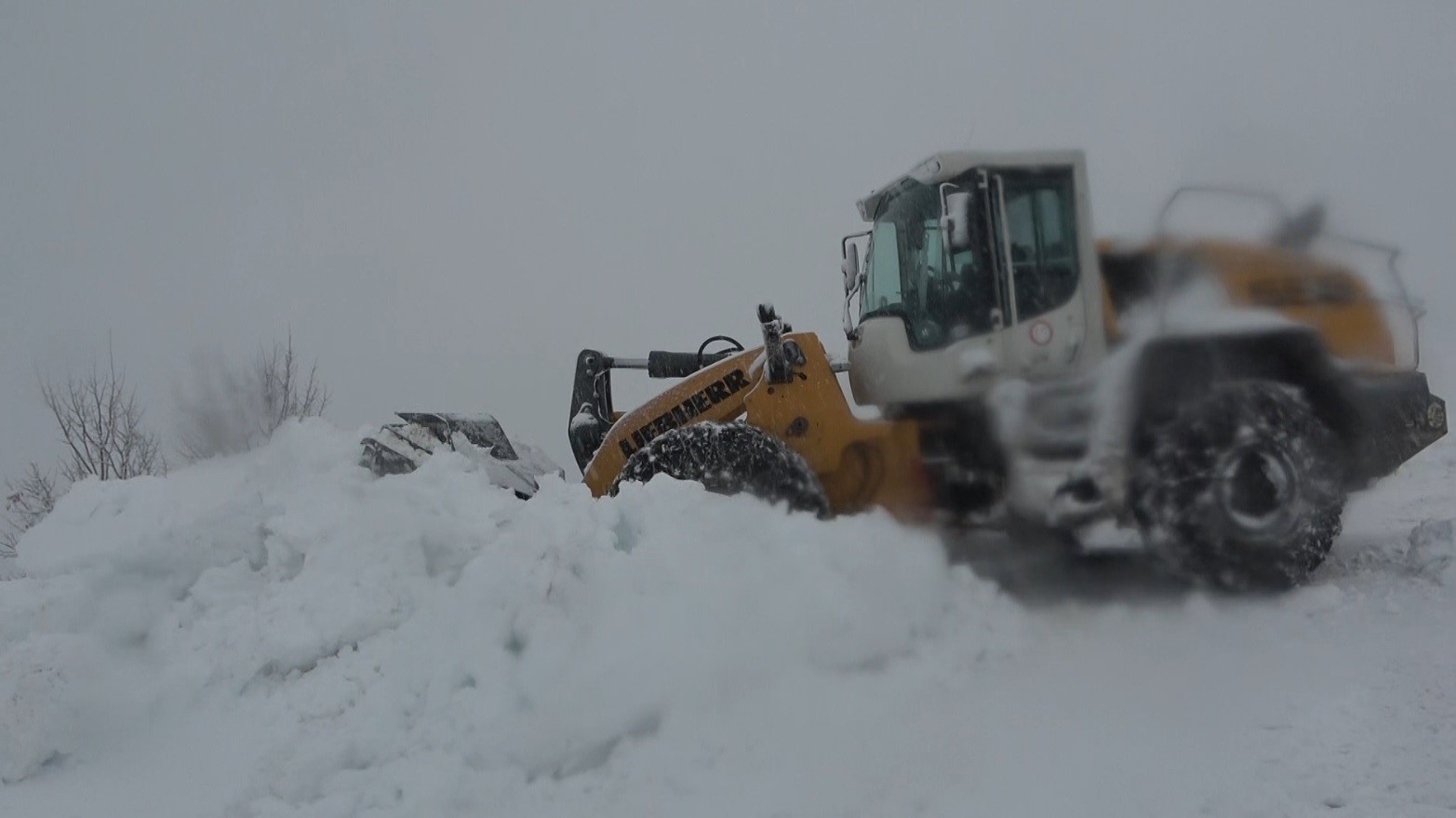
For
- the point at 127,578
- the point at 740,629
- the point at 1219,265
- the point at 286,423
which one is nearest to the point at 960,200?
the point at 1219,265

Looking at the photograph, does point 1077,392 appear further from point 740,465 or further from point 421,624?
point 421,624

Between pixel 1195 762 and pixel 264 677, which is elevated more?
pixel 264 677

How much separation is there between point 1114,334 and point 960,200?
120cm

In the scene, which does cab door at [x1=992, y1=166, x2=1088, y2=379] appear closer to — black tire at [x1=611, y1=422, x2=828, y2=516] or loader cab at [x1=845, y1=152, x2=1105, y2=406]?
loader cab at [x1=845, y1=152, x2=1105, y2=406]

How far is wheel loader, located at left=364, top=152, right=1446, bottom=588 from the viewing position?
546 cm

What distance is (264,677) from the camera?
3.64 meters

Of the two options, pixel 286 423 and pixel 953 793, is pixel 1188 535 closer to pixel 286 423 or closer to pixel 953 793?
pixel 953 793

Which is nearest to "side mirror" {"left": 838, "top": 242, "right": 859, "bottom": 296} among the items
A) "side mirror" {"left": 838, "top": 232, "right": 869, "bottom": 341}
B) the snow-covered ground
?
"side mirror" {"left": 838, "top": 232, "right": 869, "bottom": 341}

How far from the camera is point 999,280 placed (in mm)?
5926

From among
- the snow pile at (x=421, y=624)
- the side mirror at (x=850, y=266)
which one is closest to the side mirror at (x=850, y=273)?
the side mirror at (x=850, y=266)

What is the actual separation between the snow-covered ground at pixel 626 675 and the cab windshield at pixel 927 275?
161 cm

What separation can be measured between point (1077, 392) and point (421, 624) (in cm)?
381

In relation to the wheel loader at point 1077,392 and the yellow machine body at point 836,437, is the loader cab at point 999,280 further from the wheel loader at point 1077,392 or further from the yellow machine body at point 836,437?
the yellow machine body at point 836,437

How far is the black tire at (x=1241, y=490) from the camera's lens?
5348 mm
